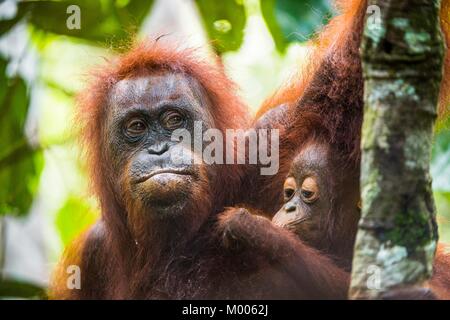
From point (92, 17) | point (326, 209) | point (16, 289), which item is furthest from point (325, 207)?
point (92, 17)

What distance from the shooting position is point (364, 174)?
2.17 meters

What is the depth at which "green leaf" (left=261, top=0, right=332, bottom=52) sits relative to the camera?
12.5ft

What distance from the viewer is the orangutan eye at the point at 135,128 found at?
3264mm

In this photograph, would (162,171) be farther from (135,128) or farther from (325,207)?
(325,207)

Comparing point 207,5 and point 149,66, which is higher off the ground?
point 207,5

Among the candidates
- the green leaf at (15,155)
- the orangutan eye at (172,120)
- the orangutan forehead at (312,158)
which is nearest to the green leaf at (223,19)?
the orangutan eye at (172,120)

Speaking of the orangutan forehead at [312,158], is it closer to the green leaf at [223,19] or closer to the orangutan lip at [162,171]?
the orangutan lip at [162,171]

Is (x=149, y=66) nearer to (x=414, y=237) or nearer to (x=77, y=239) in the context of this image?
(x=77, y=239)

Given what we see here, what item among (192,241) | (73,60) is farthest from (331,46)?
(73,60)

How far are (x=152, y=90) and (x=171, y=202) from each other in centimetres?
Result: 56

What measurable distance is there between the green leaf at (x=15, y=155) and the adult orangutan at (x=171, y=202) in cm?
64

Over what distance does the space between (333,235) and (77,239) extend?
1538mm

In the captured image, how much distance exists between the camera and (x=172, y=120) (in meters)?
3.26

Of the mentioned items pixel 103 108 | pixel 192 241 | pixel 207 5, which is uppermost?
pixel 207 5
